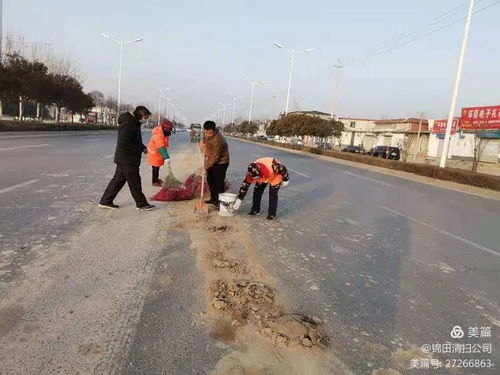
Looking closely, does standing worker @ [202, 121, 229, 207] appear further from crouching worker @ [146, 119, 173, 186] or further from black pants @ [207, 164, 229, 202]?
crouching worker @ [146, 119, 173, 186]

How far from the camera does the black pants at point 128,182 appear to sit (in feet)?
22.0

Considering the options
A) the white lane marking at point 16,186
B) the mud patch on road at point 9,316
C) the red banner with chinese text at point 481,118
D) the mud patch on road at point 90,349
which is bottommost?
the white lane marking at point 16,186

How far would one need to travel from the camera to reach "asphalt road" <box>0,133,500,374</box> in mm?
3164

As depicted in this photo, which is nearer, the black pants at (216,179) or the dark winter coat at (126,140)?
the dark winter coat at (126,140)

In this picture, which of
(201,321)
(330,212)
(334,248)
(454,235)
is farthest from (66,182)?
(454,235)

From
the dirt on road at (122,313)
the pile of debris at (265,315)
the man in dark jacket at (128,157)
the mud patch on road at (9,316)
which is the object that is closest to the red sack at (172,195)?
the man in dark jacket at (128,157)

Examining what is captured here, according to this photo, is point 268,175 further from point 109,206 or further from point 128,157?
point 109,206

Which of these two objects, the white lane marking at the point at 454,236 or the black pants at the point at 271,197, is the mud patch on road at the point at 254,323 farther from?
the white lane marking at the point at 454,236

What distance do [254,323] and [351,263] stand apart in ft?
7.02

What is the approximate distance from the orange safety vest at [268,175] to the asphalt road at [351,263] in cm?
66

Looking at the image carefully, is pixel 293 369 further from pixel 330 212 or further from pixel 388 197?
pixel 388 197

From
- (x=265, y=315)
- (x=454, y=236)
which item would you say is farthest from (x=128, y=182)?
(x=454, y=236)

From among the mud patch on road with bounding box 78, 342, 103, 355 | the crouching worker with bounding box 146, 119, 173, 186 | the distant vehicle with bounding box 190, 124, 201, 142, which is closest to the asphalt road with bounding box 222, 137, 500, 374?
the mud patch on road with bounding box 78, 342, 103, 355

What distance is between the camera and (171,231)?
19.0 ft
